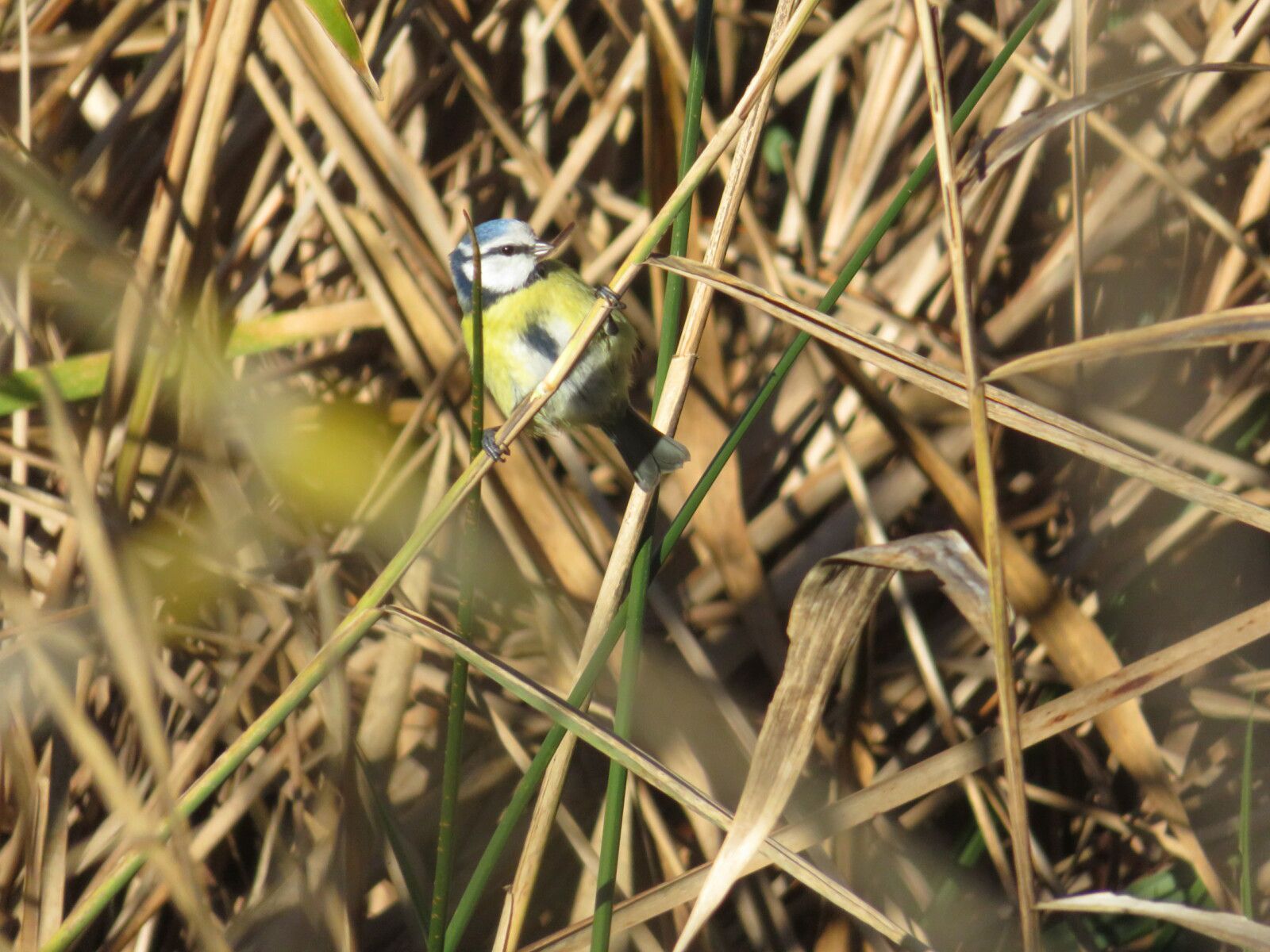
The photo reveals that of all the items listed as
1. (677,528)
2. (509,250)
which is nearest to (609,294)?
(677,528)

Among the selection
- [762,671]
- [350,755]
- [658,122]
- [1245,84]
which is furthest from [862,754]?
[1245,84]

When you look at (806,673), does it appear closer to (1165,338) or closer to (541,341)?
(1165,338)

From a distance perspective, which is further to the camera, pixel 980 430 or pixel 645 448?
pixel 645 448

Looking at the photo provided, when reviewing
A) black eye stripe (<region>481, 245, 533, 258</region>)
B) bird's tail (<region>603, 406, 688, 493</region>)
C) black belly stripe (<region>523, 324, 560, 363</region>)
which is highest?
black eye stripe (<region>481, 245, 533, 258</region>)

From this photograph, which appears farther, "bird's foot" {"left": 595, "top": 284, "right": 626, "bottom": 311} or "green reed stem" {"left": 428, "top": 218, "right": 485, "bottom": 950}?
"bird's foot" {"left": 595, "top": 284, "right": 626, "bottom": 311}

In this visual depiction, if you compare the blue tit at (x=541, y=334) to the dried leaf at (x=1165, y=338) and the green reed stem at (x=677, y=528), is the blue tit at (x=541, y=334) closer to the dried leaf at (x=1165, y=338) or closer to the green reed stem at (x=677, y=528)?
the green reed stem at (x=677, y=528)

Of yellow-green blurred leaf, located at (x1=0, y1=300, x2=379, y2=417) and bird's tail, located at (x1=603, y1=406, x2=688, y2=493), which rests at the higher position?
yellow-green blurred leaf, located at (x1=0, y1=300, x2=379, y2=417)

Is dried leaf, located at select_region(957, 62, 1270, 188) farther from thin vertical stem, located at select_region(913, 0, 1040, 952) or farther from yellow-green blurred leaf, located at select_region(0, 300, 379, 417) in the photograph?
yellow-green blurred leaf, located at select_region(0, 300, 379, 417)

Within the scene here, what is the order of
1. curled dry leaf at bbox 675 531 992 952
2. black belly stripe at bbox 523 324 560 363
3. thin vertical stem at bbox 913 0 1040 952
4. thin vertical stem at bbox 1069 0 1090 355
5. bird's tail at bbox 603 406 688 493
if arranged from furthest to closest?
black belly stripe at bbox 523 324 560 363
thin vertical stem at bbox 1069 0 1090 355
bird's tail at bbox 603 406 688 493
curled dry leaf at bbox 675 531 992 952
thin vertical stem at bbox 913 0 1040 952

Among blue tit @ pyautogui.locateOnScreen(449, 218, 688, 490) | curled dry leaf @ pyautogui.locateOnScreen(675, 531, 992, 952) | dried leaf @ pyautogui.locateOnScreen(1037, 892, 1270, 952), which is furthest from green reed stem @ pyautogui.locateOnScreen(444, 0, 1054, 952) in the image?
blue tit @ pyautogui.locateOnScreen(449, 218, 688, 490)
